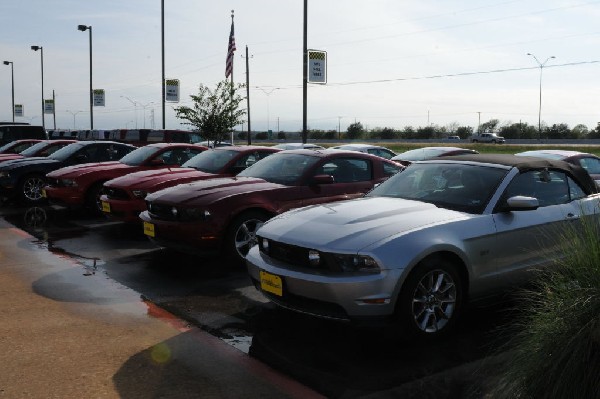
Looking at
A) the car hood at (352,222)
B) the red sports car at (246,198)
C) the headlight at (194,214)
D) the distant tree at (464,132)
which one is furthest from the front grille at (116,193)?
the distant tree at (464,132)

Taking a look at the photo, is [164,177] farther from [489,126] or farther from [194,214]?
[489,126]

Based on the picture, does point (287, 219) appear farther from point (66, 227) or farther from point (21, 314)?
point (66, 227)

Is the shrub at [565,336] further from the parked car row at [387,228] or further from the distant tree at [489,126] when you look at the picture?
the distant tree at [489,126]

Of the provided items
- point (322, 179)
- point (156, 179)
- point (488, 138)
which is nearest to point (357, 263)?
point (322, 179)

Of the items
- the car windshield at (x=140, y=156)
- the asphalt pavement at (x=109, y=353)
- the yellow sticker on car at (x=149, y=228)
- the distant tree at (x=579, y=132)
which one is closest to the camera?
the asphalt pavement at (x=109, y=353)

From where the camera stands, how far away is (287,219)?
5.23 meters

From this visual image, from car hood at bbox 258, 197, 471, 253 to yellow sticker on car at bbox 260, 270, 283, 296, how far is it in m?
0.30

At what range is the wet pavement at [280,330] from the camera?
13.0 feet

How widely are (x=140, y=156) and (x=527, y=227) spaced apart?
8878mm

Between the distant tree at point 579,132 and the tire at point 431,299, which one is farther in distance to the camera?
the distant tree at point 579,132

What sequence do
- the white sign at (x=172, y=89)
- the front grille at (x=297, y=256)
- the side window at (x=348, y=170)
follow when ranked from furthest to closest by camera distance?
the white sign at (x=172, y=89) < the side window at (x=348, y=170) < the front grille at (x=297, y=256)

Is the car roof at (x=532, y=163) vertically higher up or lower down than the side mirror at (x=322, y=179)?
higher up

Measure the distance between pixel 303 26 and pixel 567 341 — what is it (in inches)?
715

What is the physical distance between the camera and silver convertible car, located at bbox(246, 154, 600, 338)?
434cm
